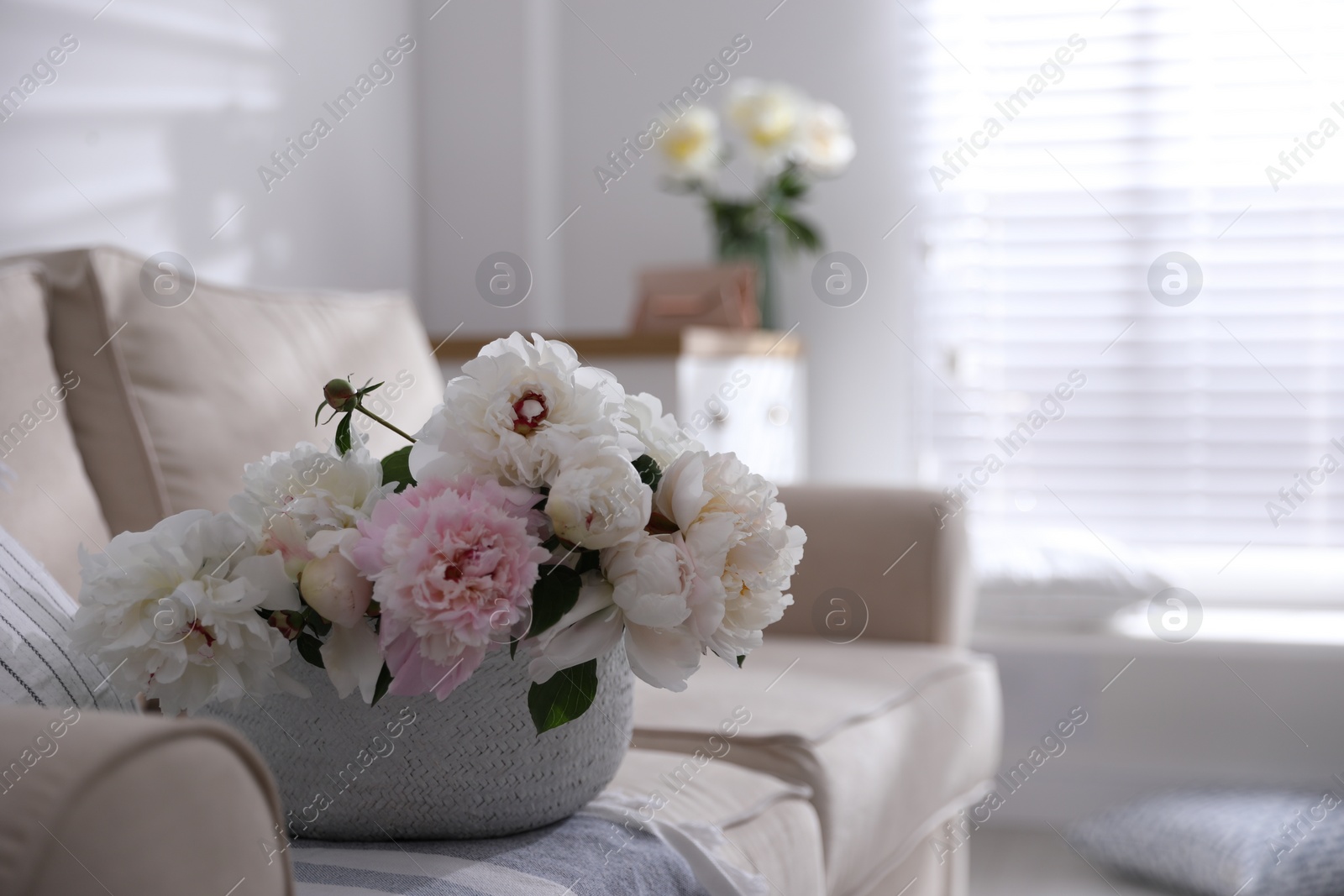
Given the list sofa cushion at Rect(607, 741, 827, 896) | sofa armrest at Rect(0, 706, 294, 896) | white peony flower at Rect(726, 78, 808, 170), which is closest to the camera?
sofa armrest at Rect(0, 706, 294, 896)

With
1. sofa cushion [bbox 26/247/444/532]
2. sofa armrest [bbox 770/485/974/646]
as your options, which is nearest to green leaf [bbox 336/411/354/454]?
sofa cushion [bbox 26/247/444/532]

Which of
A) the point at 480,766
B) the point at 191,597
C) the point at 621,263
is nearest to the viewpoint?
the point at 191,597

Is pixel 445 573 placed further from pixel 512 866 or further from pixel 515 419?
pixel 512 866

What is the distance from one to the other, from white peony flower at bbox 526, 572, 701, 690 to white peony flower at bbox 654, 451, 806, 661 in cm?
2

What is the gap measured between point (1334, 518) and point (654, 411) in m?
2.18

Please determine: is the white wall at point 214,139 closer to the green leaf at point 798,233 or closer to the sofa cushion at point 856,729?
the green leaf at point 798,233

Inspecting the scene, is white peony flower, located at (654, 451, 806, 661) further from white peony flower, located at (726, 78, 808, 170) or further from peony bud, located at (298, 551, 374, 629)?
white peony flower, located at (726, 78, 808, 170)

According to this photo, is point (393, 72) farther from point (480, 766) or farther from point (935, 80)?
point (480, 766)

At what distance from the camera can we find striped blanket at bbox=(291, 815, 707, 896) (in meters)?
0.71

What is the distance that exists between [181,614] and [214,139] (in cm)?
148

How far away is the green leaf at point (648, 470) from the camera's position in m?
0.73

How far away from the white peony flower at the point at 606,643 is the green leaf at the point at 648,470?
68mm

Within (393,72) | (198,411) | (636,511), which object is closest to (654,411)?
(636,511)

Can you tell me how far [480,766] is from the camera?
2.47ft
